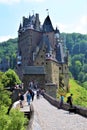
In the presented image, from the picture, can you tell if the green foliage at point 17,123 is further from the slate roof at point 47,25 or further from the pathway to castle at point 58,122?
the slate roof at point 47,25

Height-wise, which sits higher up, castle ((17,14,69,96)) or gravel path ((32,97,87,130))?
castle ((17,14,69,96))

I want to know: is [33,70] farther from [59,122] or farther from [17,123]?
[17,123]

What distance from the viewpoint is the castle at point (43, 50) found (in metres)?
110

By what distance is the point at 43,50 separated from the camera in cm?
11119

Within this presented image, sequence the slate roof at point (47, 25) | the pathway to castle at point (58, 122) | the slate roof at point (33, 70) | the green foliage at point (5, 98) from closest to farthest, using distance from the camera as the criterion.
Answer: the pathway to castle at point (58, 122)
the green foliage at point (5, 98)
the slate roof at point (33, 70)
the slate roof at point (47, 25)

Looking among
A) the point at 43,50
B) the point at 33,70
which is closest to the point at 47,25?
the point at 43,50

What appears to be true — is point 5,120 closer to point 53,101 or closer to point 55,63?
point 53,101

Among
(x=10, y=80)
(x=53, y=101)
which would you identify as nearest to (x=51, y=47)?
(x=10, y=80)

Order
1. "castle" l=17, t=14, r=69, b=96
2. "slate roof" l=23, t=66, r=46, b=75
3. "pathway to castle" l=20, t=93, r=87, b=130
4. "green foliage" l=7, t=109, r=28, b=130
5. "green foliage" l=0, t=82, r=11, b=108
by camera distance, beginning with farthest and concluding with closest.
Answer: "castle" l=17, t=14, r=69, b=96, "slate roof" l=23, t=66, r=46, b=75, "green foliage" l=0, t=82, r=11, b=108, "green foliage" l=7, t=109, r=28, b=130, "pathway to castle" l=20, t=93, r=87, b=130

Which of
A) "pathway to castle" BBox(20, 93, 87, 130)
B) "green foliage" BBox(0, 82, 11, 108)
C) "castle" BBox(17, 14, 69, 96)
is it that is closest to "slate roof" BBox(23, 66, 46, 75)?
"green foliage" BBox(0, 82, 11, 108)

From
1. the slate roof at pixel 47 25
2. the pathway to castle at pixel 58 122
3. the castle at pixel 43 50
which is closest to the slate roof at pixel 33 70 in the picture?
the castle at pixel 43 50

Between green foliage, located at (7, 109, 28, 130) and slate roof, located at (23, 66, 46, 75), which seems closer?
green foliage, located at (7, 109, 28, 130)

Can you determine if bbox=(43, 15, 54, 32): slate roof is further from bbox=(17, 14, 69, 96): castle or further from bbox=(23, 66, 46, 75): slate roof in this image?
bbox=(23, 66, 46, 75): slate roof

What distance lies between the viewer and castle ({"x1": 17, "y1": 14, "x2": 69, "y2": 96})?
110 meters
